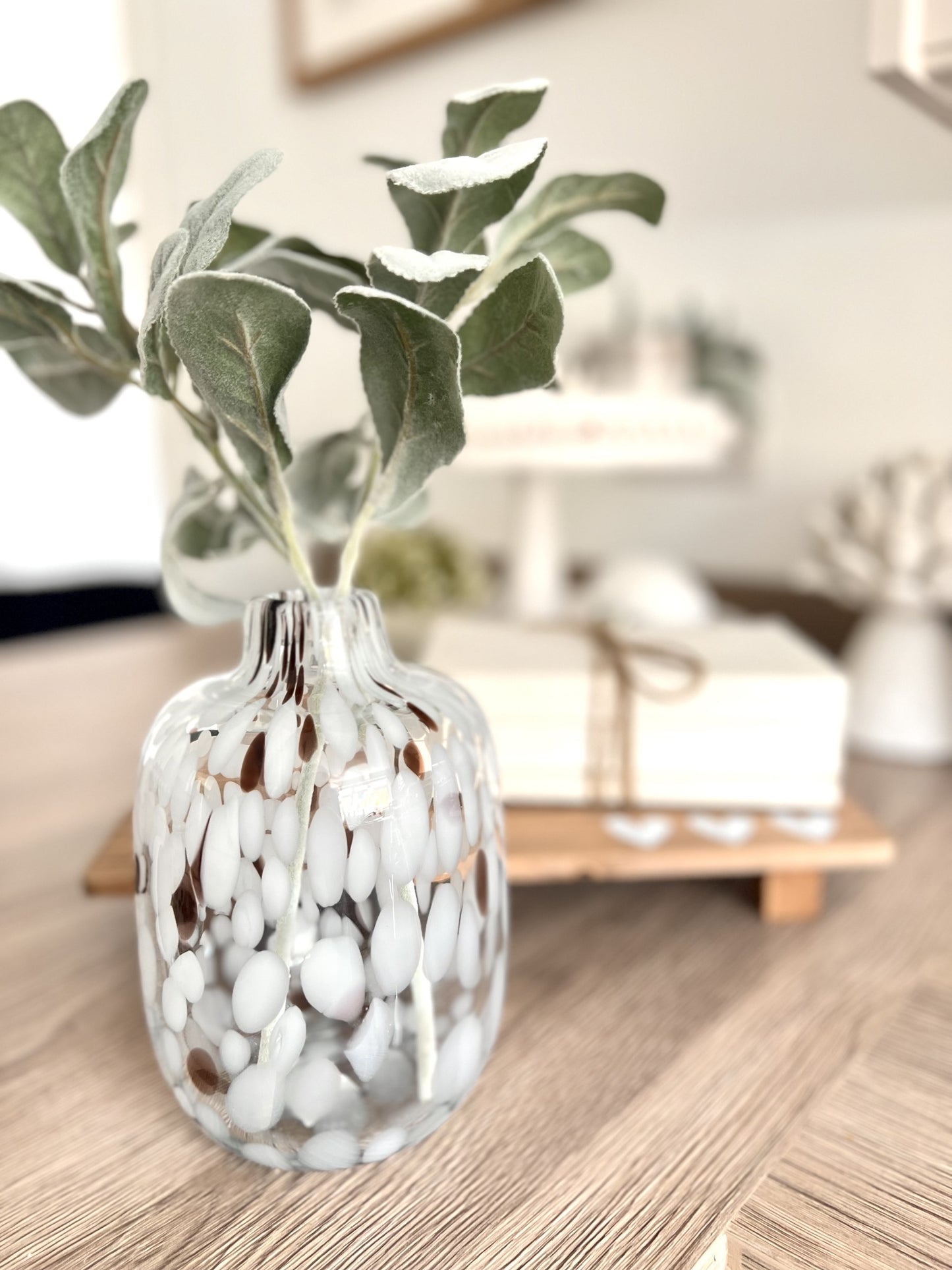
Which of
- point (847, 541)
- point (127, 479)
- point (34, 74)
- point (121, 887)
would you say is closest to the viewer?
point (121, 887)

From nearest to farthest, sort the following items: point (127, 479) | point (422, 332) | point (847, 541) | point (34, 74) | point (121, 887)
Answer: point (422, 332)
point (121, 887)
point (847, 541)
point (34, 74)
point (127, 479)

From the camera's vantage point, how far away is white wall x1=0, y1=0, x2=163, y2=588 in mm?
1895

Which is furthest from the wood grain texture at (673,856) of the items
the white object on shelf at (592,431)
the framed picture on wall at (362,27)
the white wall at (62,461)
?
the white wall at (62,461)

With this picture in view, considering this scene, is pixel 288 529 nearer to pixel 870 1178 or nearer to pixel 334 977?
pixel 334 977

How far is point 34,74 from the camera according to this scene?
1.91 meters

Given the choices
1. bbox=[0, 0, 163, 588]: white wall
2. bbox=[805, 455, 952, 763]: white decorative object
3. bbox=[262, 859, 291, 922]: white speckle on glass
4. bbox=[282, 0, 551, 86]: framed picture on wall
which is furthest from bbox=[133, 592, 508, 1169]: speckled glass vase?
bbox=[0, 0, 163, 588]: white wall

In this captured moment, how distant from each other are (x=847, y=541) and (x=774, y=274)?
0.36 meters

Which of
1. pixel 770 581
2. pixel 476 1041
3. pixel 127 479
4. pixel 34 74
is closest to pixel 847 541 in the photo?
pixel 770 581

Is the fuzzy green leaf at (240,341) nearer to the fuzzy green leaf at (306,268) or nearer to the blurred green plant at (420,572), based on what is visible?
the fuzzy green leaf at (306,268)

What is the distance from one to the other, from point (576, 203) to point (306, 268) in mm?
88

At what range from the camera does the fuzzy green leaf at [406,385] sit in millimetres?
214

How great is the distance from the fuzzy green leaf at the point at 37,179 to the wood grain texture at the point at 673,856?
25cm

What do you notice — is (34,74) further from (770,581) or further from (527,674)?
(527,674)

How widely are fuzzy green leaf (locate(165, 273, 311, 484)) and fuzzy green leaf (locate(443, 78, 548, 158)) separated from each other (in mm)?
A: 97
